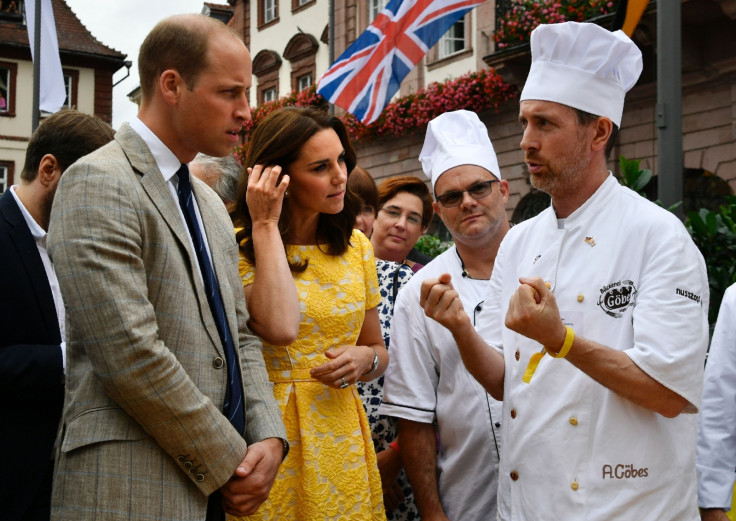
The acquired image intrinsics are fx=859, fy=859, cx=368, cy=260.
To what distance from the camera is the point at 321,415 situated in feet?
9.34

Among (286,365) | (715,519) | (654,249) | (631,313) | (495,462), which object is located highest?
(654,249)

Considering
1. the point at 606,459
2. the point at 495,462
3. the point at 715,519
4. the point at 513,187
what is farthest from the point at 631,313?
the point at 513,187

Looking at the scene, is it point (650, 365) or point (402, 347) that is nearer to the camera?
point (650, 365)

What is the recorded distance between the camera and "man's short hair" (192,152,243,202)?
164 inches

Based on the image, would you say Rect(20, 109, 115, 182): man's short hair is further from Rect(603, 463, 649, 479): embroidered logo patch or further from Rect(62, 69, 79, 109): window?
Rect(62, 69, 79, 109): window

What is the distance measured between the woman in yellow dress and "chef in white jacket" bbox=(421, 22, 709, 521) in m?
0.44

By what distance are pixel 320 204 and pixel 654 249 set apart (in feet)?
→ 3.76

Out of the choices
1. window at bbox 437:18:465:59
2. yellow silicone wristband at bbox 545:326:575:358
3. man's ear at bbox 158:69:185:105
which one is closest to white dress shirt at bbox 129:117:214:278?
man's ear at bbox 158:69:185:105

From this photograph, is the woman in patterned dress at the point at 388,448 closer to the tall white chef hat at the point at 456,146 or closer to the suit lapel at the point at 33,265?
the tall white chef hat at the point at 456,146

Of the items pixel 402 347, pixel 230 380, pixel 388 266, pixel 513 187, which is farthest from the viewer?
pixel 513 187

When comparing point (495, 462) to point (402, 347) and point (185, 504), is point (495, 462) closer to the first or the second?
point (402, 347)

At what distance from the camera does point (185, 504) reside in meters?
2.14

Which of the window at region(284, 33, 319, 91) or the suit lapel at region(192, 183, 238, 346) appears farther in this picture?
the window at region(284, 33, 319, 91)

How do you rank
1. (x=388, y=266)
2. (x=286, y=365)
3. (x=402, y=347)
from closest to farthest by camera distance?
(x=286, y=365), (x=402, y=347), (x=388, y=266)
